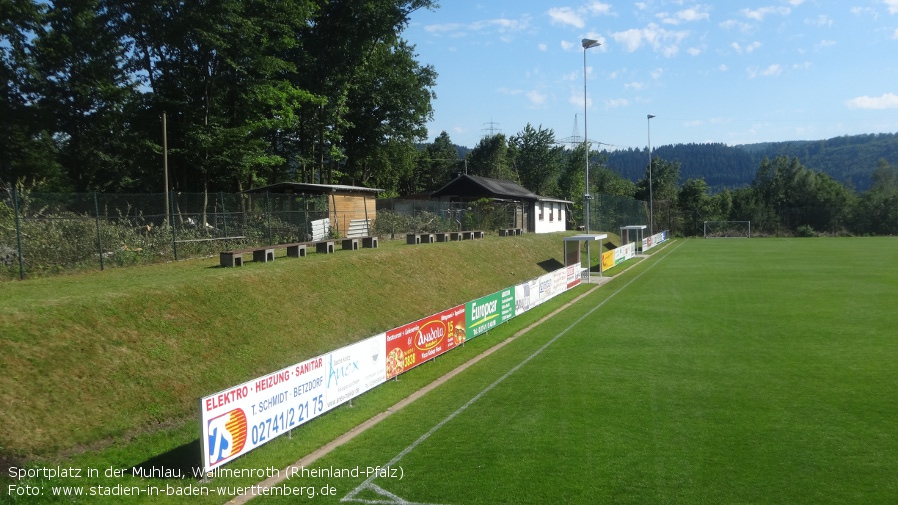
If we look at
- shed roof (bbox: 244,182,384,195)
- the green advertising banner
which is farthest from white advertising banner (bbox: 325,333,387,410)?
shed roof (bbox: 244,182,384,195)

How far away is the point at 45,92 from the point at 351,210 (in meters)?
17.9

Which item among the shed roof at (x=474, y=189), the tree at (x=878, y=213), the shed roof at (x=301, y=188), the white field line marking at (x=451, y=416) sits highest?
the shed roof at (x=474, y=189)

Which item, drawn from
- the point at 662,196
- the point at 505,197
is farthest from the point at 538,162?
the point at 505,197

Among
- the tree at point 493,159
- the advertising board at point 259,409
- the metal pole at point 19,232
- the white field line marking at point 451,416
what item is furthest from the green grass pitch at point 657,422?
the tree at point 493,159

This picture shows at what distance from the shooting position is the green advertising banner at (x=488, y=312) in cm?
2175

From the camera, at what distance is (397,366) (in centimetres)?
1672

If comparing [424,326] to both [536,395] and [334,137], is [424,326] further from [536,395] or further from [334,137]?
[334,137]

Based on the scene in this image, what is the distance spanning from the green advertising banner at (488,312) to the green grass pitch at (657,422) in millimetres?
1581

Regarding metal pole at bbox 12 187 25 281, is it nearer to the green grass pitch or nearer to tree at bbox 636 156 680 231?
the green grass pitch

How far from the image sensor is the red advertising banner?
1652 cm

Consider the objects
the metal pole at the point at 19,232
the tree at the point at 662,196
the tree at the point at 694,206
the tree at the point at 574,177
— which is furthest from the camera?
the tree at the point at 694,206

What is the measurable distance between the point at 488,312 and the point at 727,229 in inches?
3617

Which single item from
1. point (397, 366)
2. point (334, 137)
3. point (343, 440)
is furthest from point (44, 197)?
point (334, 137)

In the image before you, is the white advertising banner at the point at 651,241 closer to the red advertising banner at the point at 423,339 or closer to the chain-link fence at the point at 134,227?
the chain-link fence at the point at 134,227
